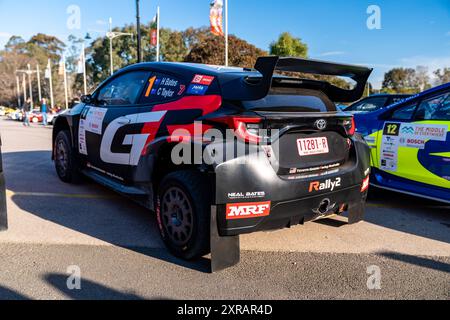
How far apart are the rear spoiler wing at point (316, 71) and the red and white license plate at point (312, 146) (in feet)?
1.84

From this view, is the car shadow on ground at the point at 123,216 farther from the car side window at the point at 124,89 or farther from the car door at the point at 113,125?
the car side window at the point at 124,89

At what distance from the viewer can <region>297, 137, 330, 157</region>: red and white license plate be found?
2.94 metres

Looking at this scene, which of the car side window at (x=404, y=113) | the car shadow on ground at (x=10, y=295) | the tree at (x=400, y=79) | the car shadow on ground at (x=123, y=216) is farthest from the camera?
the tree at (x=400, y=79)

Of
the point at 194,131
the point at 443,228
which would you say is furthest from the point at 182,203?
the point at 443,228

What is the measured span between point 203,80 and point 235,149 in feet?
2.68

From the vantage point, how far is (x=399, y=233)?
3.76 meters

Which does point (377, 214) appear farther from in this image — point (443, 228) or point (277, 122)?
point (277, 122)

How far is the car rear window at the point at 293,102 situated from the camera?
2.87 m

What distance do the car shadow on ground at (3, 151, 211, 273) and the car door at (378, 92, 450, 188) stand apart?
271 cm

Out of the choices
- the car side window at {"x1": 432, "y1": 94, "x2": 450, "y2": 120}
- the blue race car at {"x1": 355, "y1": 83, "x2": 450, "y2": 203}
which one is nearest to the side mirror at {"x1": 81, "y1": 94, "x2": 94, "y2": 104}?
the blue race car at {"x1": 355, "y1": 83, "x2": 450, "y2": 203}

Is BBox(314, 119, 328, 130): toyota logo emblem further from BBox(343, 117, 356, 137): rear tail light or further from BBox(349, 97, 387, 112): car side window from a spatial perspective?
BBox(349, 97, 387, 112): car side window

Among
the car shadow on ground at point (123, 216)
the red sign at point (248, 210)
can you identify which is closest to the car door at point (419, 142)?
the car shadow on ground at point (123, 216)
